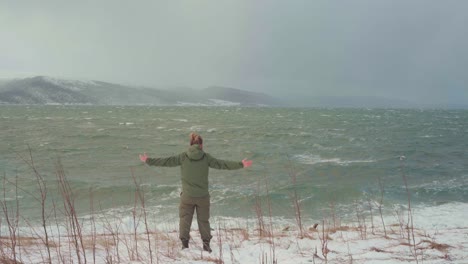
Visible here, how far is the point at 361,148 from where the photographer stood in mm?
29719

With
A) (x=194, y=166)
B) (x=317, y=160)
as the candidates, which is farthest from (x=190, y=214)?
(x=317, y=160)

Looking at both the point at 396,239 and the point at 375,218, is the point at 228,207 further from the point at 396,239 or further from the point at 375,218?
the point at 396,239

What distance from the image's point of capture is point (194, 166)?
5.94 metres

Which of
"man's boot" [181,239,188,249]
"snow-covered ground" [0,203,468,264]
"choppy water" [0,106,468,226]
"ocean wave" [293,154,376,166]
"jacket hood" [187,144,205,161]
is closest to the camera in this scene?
"snow-covered ground" [0,203,468,264]

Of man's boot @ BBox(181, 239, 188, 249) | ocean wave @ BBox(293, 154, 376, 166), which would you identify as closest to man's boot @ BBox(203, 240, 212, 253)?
man's boot @ BBox(181, 239, 188, 249)

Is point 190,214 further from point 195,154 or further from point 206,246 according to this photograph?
point 195,154

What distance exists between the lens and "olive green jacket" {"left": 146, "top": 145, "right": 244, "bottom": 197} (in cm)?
592

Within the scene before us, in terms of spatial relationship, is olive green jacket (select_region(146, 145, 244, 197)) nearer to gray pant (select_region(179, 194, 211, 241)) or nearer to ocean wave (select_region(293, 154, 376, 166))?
gray pant (select_region(179, 194, 211, 241))

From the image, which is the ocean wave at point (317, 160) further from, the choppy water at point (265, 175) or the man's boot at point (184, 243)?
the man's boot at point (184, 243)

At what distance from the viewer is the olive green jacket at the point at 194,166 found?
19.4ft

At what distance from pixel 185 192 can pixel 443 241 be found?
4548 mm

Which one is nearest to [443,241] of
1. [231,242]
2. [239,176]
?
[231,242]

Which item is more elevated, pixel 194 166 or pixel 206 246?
pixel 194 166

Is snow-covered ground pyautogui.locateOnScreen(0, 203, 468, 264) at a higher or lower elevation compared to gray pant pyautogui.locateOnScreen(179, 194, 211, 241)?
lower
